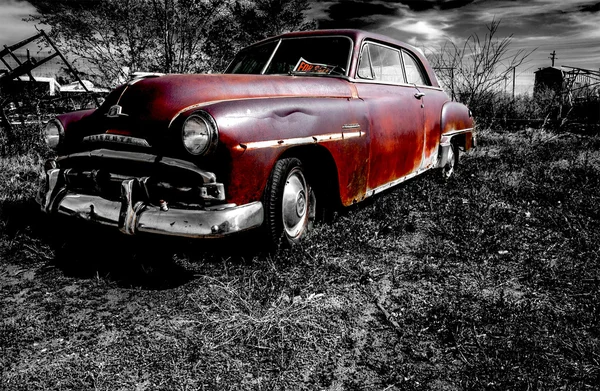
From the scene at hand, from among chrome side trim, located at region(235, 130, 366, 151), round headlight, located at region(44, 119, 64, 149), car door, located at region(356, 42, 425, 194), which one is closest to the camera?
chrome side trim, located at region(235, 130, 366, 151)

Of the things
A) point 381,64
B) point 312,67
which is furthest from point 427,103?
point 312,67

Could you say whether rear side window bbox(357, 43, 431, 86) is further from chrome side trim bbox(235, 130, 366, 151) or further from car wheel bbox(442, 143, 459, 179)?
car wheel bbox(442, 143, 459, 179)

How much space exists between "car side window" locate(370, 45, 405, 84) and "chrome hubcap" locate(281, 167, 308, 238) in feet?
4.30

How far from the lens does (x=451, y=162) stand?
18.0 feet

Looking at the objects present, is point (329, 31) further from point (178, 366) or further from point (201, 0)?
point (201, 0)

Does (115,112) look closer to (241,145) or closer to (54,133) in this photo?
(54,133)

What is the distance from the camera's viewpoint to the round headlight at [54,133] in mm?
3018

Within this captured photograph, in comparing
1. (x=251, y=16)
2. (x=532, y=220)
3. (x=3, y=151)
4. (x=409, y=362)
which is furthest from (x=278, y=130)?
(x=251, y=16)

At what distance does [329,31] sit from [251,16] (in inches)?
444

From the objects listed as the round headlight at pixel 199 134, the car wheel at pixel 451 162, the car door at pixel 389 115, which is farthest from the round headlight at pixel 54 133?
the car wheel at pixel 451 162

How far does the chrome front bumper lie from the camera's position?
2.33m

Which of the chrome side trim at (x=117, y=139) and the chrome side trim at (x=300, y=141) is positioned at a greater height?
the chrome side trim at (x=117, y=139)

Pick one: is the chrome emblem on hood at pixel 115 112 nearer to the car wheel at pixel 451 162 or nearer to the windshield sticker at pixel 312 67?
the windshield sticker at pixel 312 67

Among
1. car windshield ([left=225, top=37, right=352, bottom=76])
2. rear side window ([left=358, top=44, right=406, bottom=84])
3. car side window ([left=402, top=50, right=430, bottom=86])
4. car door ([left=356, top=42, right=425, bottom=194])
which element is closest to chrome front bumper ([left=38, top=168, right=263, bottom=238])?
car door ([left=356, top=42, right=425, bottom=194])
